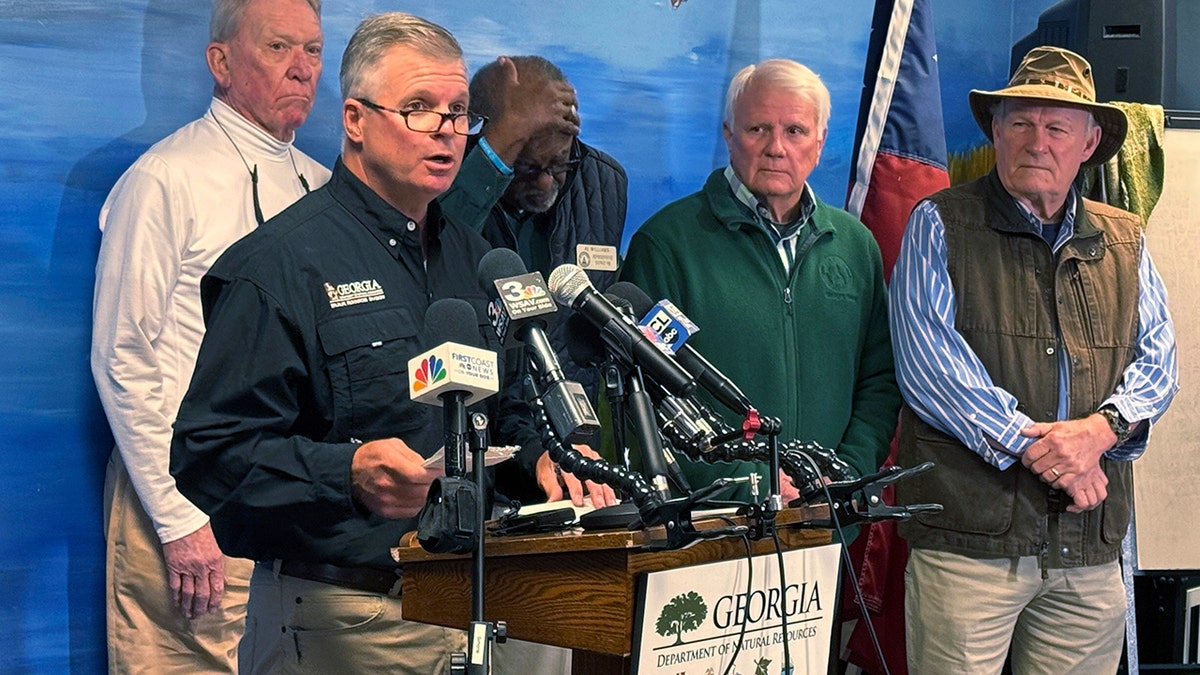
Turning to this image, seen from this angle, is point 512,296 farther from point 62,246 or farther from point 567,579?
point 62,246

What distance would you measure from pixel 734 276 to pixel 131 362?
1.39m

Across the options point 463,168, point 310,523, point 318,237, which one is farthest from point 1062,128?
point 310,523

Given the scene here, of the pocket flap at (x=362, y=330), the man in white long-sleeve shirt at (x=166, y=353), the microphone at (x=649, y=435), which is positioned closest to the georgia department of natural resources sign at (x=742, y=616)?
the microphone at (x=649, y=435)

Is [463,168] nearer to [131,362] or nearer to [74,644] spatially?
[131,362]

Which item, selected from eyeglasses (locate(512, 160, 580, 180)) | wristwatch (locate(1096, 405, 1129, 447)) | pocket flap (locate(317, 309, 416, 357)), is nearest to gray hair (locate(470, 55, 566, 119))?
eyeglasses (locate(512, 160, 580, 180))

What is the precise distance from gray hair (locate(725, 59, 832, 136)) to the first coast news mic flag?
653mm

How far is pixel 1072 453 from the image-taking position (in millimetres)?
3289

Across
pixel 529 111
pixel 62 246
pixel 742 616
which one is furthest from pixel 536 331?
pixel 529 111

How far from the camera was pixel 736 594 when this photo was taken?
204cm

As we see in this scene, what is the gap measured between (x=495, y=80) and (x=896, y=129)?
1.27m

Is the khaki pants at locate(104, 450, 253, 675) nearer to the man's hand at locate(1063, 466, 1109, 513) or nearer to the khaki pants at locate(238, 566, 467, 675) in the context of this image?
the khaki pants at locate(238, 566, 467, 675)

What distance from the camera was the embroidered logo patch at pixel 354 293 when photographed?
2.43m

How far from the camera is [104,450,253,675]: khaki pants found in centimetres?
310

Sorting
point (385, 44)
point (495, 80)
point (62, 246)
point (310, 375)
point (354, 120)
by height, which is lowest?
point (310, 375)
